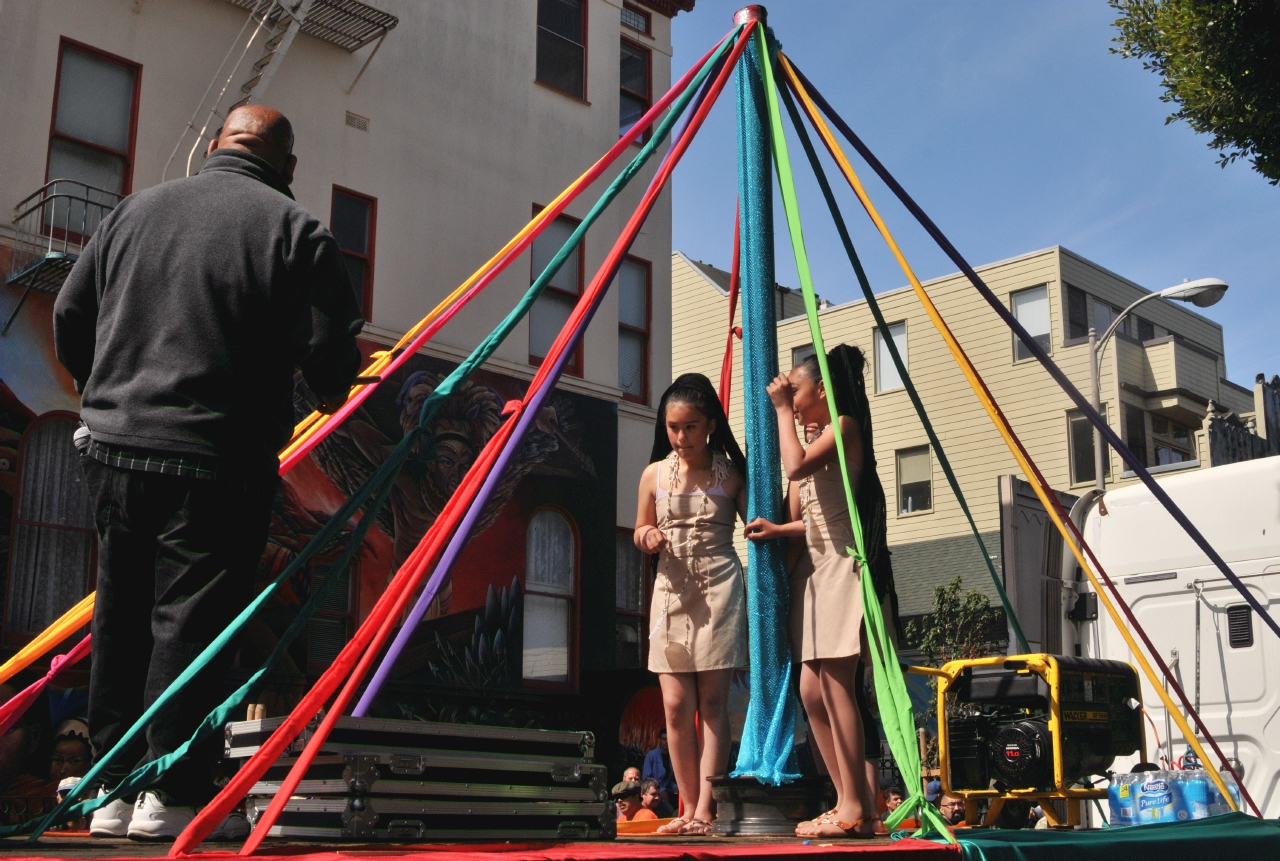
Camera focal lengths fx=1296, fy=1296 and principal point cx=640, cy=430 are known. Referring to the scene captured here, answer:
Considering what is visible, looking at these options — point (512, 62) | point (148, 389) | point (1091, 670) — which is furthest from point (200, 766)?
point (512, 62)

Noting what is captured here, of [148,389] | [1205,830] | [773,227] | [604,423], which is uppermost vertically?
[604,423]

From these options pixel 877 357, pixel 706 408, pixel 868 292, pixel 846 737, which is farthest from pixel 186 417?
pixel 877 357

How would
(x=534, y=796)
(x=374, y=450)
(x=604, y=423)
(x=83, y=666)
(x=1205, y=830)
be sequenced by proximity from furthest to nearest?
(x=604, y=423), (x=374, y=450), (x=83, y=666), (x=1205, y=830), (x=534, y=796)

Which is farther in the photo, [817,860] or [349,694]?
[349,694]

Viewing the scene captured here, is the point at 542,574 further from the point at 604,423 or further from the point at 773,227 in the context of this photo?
the point at 773,227

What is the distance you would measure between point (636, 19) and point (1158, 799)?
13.9 metres

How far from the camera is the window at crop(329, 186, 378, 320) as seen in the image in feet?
43.0

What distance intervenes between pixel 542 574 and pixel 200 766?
37.4 feet

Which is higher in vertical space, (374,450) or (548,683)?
(374,450)

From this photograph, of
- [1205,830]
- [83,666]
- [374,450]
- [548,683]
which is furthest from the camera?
[548,683]

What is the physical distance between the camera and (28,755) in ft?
32.7

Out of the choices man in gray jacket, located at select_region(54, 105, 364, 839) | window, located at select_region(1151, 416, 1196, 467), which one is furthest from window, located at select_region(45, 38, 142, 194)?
window, located at select_region(1151, 416, 1196, 467)

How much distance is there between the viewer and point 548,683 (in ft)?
45.9

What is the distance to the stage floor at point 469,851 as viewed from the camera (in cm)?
226
